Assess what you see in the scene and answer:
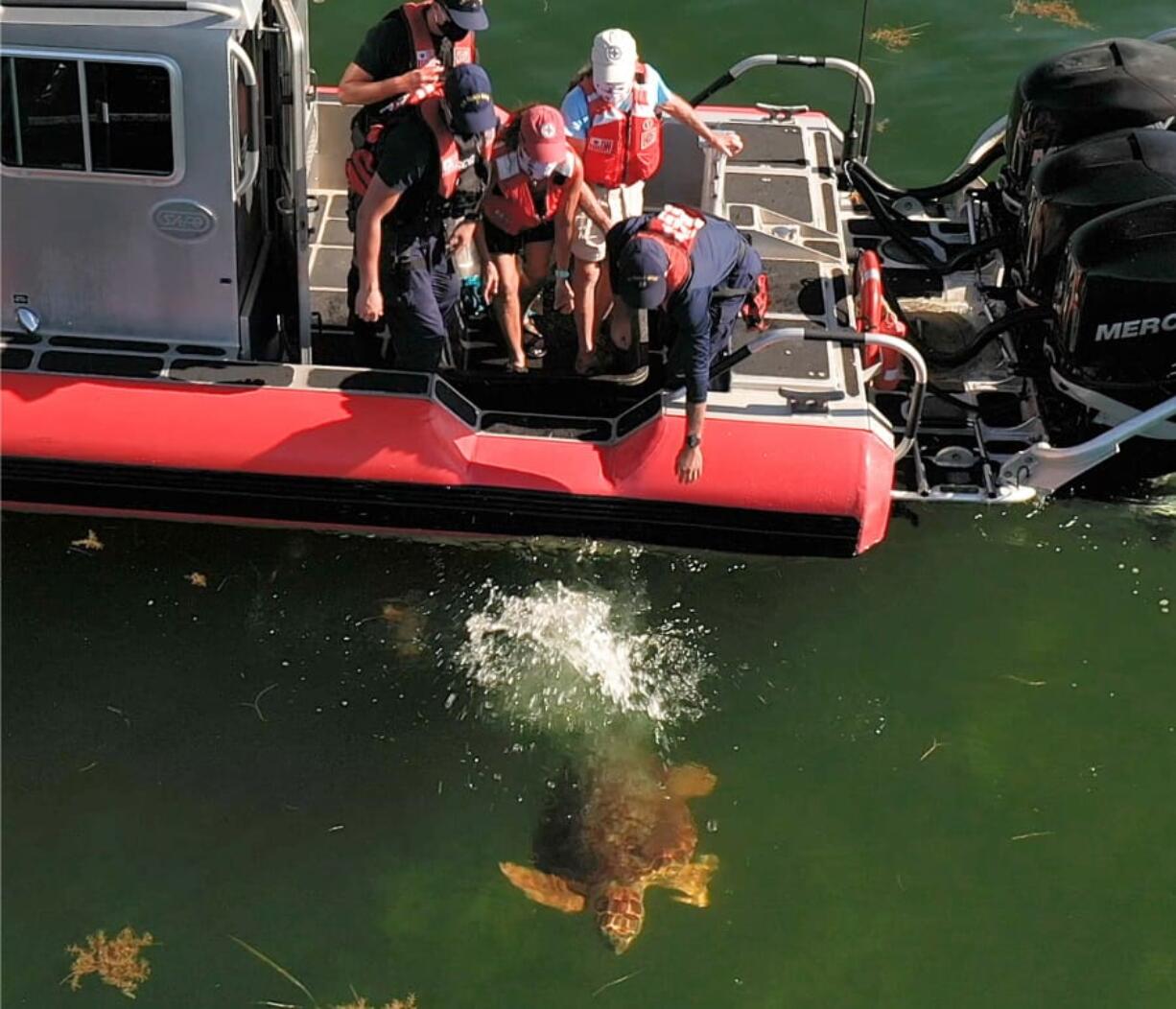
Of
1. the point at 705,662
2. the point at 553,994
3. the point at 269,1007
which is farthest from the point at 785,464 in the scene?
the point at 269,1007

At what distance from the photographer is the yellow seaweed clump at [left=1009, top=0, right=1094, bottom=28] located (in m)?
9.33

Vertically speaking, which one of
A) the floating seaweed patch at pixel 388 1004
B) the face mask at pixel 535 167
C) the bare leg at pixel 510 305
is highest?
the face mask at pixel 535 167

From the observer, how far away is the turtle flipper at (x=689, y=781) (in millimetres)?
5363

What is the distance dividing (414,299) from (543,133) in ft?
2.48

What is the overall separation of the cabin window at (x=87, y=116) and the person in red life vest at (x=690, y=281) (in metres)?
1.58

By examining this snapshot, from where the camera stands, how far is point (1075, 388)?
5.82 metres

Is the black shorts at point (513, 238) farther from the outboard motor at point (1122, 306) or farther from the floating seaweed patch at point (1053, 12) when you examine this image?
the floating seaweed patch at point (1053, 12)

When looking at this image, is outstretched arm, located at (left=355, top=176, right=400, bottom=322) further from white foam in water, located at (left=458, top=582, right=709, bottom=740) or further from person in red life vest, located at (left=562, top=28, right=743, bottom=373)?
white foam in water, located at (left=458, top=582, right=709, bottom=740)

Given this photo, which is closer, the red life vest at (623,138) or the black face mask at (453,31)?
the black face mask at (453,31)

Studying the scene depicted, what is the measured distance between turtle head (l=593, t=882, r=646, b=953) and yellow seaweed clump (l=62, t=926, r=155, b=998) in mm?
1413

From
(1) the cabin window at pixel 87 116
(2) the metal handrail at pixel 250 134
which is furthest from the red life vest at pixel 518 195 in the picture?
(1) the cabin window at pixel 87 116

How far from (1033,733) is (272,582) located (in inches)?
114

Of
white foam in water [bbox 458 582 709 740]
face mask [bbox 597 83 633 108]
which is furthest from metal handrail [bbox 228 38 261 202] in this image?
white foam in water [bbox 458 582 709 740]

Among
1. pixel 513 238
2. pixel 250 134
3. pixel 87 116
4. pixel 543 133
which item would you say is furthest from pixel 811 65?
pixel 87 116
